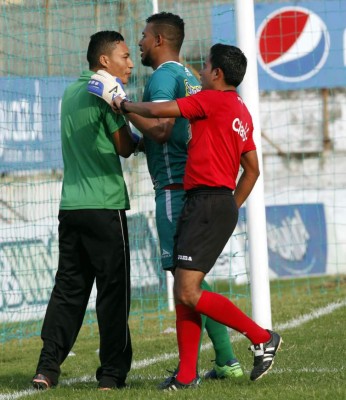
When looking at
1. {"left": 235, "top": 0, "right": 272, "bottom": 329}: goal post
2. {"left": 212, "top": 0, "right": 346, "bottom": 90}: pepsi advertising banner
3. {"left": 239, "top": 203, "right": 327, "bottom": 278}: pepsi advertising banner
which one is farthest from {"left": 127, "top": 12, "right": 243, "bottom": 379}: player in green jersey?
{"left": 239, "top": 203, "right": 327, "bottom": 278}: pepsi advertising banner

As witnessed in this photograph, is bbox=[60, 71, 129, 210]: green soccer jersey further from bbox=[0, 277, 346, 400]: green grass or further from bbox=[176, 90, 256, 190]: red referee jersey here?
bbox=[0, 277, 346, 400]: green grass

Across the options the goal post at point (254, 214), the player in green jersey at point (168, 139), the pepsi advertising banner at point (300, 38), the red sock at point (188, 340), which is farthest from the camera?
the pepsi advertising banner at point (300, 38)

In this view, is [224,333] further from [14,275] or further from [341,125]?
[341,125]

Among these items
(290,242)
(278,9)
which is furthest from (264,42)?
(290,242)

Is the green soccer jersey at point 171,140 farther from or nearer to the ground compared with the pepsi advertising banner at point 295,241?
farther from the ground

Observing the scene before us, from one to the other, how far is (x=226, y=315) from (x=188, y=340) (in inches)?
11.2

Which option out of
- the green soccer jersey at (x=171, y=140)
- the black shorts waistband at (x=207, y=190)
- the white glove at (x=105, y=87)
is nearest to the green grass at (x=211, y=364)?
the black shorts waistband at (x=207, y=190)

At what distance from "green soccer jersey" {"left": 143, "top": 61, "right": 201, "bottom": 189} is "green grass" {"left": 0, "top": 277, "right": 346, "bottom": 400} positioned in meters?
1.28

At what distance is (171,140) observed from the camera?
6.74m

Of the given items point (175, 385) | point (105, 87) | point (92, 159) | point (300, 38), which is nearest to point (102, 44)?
point (105, 87)

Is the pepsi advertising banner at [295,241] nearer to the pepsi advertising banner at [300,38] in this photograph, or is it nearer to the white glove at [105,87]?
the pepsi advertising banner at [300,38]

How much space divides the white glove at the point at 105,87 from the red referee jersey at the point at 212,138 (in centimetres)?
46

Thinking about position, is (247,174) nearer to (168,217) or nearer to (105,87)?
(168,217)

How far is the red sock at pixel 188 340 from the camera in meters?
6.47
